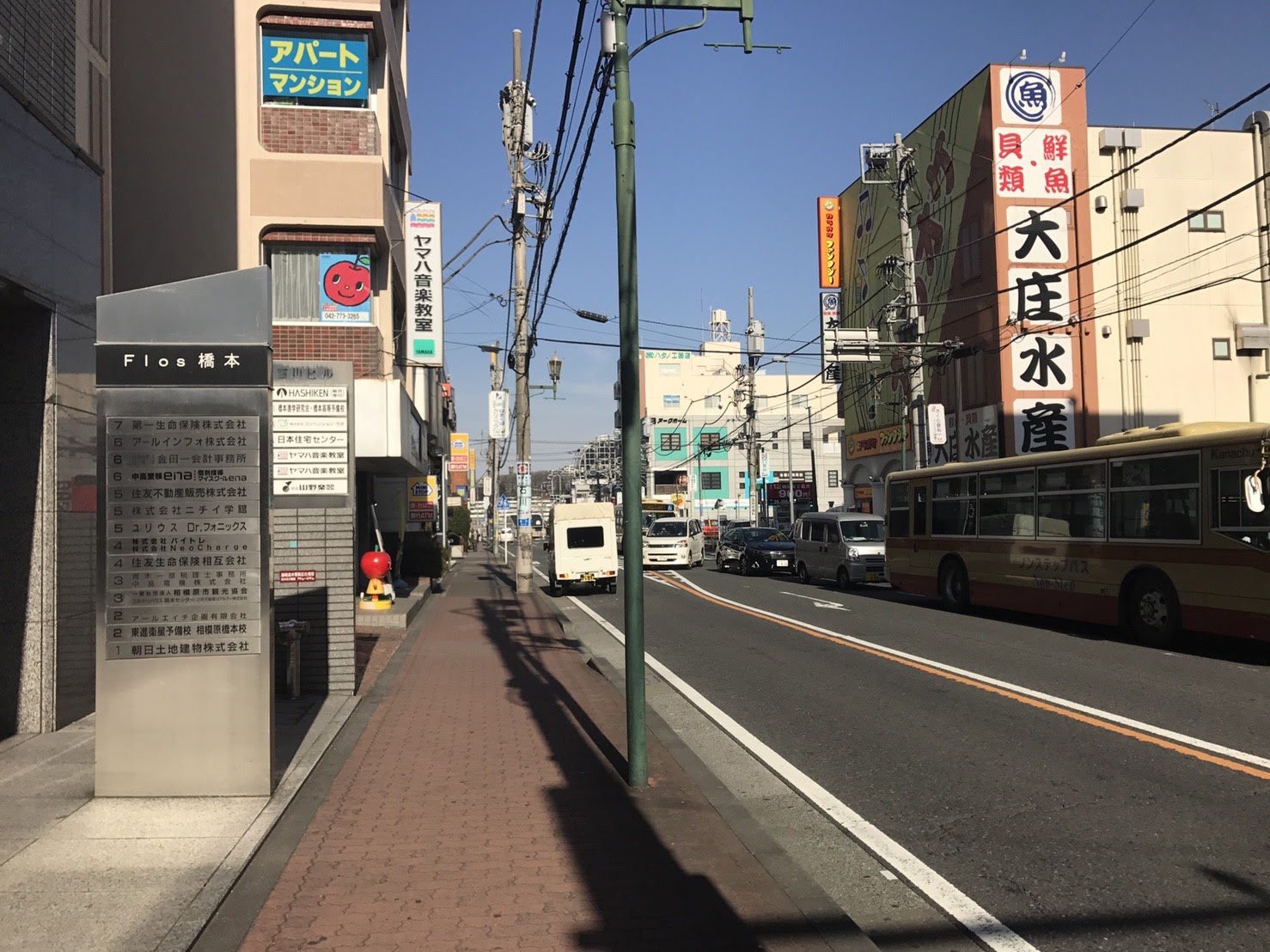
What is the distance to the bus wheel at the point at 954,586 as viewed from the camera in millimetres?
20938

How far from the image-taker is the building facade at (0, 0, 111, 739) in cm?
866

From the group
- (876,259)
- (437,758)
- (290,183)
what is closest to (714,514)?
(876,259)

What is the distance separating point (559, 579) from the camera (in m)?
29.0

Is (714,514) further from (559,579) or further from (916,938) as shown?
(916,938)

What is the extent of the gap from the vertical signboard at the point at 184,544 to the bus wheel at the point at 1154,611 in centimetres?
1225

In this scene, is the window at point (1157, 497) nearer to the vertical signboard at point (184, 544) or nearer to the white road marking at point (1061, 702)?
the white road marking at point (1061, 702)

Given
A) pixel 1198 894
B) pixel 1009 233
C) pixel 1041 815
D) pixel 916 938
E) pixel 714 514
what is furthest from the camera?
pixel 714 514

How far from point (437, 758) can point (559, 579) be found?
2030cm

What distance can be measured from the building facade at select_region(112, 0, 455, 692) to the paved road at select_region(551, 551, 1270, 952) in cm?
689

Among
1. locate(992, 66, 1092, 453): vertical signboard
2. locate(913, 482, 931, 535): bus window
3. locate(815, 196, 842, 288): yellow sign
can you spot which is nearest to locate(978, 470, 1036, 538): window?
locate(913, 482, 931, 535): bus window

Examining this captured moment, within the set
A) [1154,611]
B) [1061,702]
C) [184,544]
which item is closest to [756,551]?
[1154,611]

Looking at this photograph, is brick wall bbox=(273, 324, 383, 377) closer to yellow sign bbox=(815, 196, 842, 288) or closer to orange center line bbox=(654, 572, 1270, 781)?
orange center line bbox=(654, 572, 1270, 781)

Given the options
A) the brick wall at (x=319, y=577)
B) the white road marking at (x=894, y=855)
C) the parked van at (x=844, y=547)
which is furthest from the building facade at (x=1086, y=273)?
the white road marking at (x=894, y=855)

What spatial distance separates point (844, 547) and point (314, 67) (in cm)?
1715
